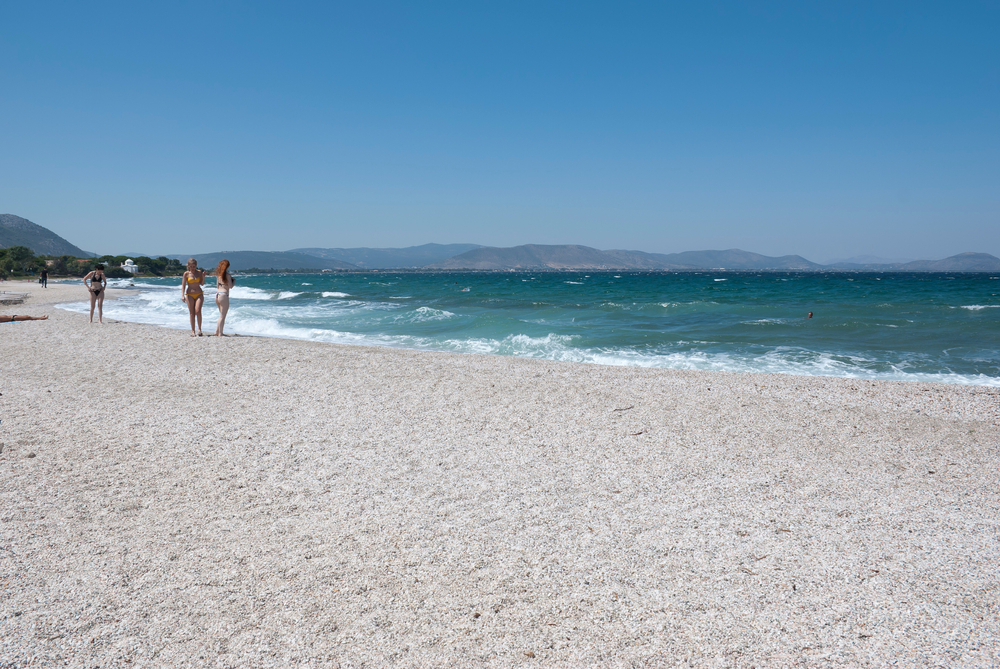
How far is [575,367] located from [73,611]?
7.96m

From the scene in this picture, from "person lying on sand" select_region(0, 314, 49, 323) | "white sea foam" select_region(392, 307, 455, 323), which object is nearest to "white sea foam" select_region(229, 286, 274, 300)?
"white sea foam" select_region(392, 307, 455, 323)

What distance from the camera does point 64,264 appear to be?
7444cm

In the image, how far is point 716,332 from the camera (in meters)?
17.3

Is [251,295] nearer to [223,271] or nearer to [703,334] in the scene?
[223,271]

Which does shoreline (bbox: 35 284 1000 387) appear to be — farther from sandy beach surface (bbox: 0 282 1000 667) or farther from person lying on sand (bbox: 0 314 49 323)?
sandy beach surface (bbox: 0 282 1000 667)

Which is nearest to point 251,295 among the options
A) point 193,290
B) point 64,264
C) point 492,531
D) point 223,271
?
point 193,290

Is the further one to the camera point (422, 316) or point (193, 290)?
point (422, 316)

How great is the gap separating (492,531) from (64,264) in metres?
92.9

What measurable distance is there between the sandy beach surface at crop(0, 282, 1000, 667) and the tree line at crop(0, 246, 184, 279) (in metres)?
50.9

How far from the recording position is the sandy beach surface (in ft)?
9.05

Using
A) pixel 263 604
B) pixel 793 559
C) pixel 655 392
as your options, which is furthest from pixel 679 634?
pixel 655 392

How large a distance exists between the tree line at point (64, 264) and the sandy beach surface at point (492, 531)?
50947 millimetres

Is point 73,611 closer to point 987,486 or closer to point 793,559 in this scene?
point 793,559

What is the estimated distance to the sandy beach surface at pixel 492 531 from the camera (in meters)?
2.76
